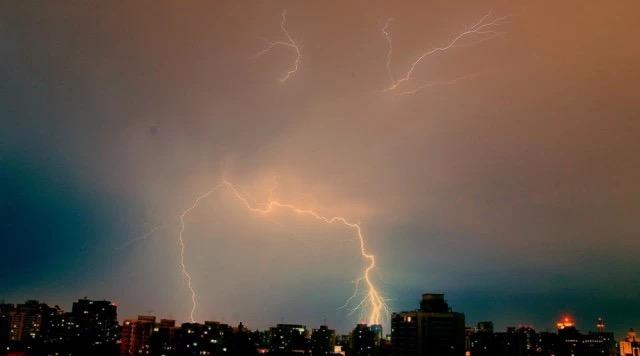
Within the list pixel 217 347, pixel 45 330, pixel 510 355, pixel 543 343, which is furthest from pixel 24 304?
pixel 543 343

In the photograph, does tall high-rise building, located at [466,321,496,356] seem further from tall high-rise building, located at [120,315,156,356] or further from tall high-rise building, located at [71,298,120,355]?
tall high-rise building, located at [71,298,120,355]

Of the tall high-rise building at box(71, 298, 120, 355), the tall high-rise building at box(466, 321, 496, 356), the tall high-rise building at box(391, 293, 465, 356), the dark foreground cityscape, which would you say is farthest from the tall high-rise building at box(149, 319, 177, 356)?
the tall high-rise building at box(466, 321, 496, 356)

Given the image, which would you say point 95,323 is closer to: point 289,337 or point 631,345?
point 289,337

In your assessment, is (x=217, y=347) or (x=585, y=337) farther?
(x=585, y=337)

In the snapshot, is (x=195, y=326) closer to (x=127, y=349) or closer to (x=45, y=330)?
(x=127, y=349)

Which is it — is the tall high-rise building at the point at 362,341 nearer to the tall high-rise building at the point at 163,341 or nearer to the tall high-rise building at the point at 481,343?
the tall high-rise building at the point at 481,343

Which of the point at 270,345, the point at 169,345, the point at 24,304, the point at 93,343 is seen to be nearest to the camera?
the point at 169,345
